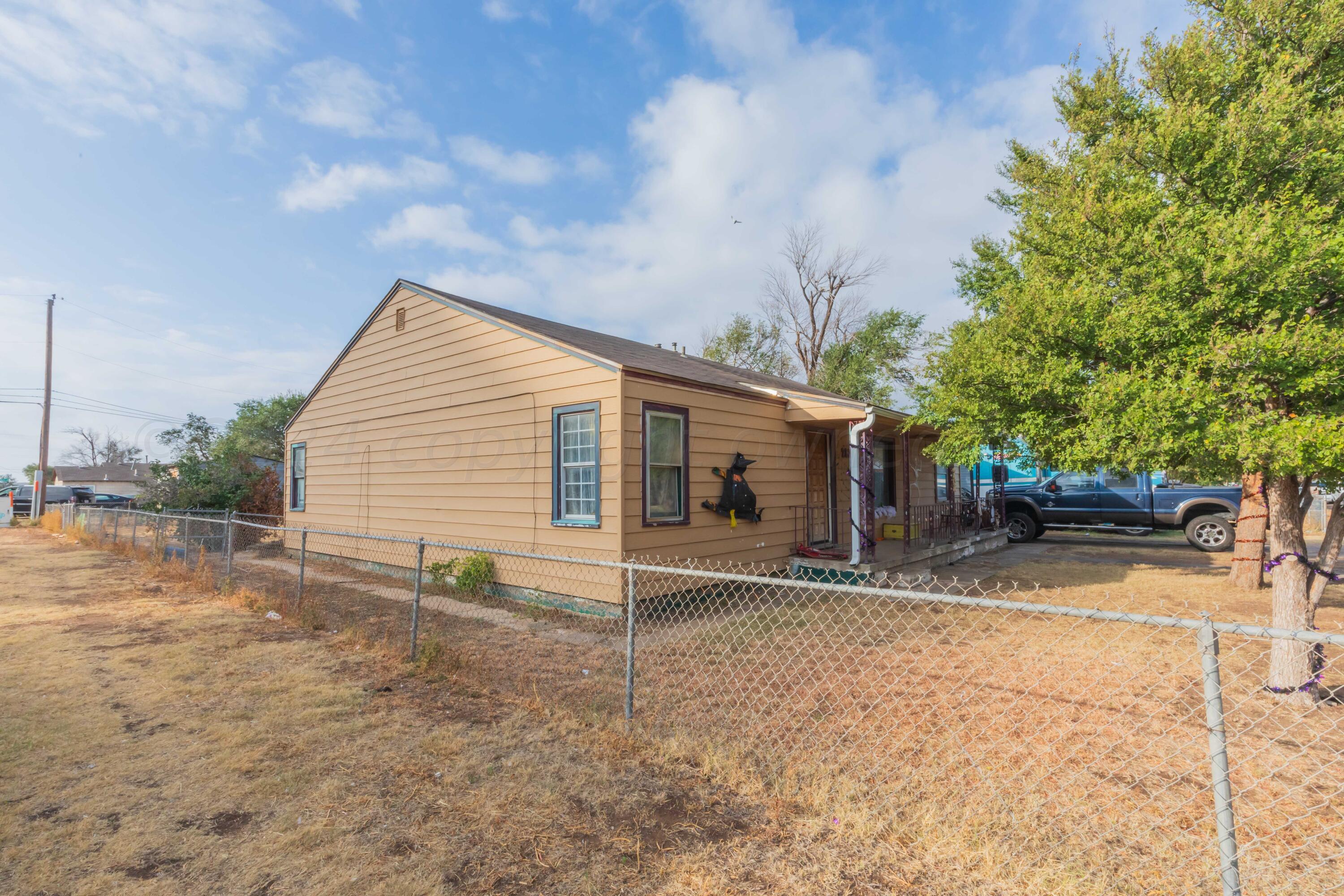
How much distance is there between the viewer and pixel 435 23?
8961 millimetres

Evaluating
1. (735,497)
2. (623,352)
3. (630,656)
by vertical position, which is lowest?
(630,656)

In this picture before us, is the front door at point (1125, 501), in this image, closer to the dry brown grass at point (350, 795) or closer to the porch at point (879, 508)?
the porch at point (879, 508)

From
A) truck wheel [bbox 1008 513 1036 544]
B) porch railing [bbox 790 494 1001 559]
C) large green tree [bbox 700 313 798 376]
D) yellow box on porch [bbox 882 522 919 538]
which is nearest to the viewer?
porch railing [bbox 790 494 1001 559]

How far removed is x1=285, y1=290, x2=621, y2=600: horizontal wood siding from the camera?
295 inches

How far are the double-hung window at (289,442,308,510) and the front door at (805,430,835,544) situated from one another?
1104cm

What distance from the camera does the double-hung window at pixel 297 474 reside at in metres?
13.3

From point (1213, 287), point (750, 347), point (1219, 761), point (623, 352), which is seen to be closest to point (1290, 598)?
point (1213, 287)

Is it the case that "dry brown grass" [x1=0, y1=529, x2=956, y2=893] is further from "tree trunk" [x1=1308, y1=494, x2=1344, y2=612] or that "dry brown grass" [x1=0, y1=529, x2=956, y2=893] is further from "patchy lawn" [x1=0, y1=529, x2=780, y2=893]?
"tree trunk" [x1=1308, y1=494, x2=1344, y2=612]

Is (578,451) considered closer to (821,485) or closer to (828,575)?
(828,575)

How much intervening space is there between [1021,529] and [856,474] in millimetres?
9764

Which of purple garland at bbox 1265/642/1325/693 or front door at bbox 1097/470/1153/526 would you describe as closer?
purple garland at bbox 1265/642/1325/693

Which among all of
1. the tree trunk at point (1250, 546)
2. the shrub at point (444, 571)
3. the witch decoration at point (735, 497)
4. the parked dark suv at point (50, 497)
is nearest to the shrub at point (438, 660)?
the shrub at point (444, 571)

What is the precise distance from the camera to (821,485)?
1046 cm

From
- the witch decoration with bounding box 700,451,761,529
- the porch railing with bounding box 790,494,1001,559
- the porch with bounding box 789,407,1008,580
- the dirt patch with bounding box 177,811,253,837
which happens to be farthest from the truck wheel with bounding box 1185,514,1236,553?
the dirt patch with bounding box 177,811,253,837
